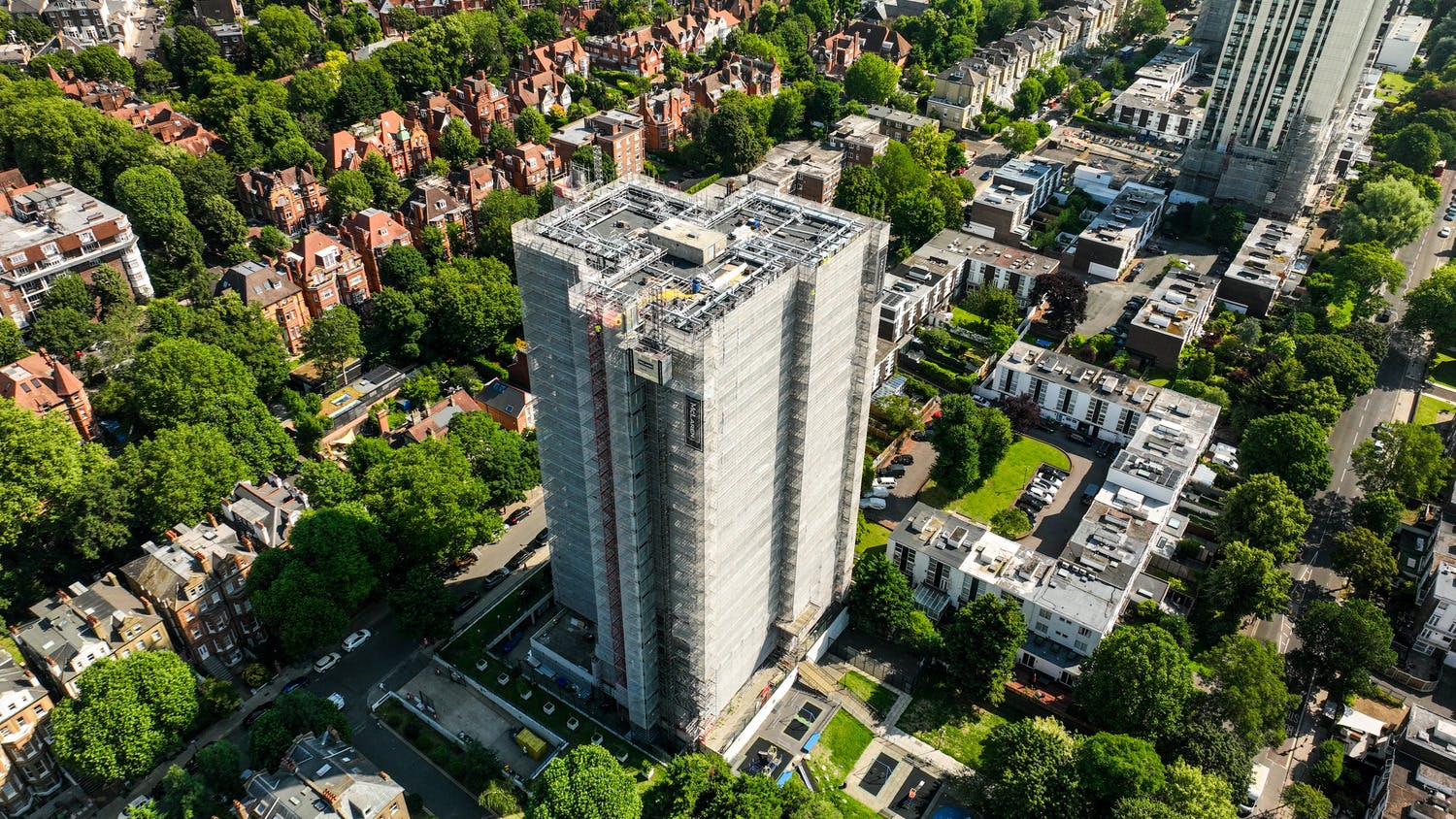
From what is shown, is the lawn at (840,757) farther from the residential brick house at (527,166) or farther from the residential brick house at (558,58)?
the residential brick house at (558,58)

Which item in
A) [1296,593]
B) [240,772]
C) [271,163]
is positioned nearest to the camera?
[240,772]

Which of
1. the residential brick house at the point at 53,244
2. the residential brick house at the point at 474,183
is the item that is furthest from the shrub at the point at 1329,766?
the residential brick house at the point at 53,244

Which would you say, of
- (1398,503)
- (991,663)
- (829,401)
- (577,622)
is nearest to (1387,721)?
(1398,503)

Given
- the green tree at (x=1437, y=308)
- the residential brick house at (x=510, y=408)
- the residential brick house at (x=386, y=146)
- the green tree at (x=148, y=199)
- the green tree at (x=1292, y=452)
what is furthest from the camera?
the residential brick house at (x=386, y=146)

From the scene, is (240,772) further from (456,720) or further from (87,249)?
(87,249)

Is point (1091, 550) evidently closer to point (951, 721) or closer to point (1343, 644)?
point (1343, 644)

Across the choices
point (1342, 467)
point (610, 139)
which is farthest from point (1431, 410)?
point (610, 139)
